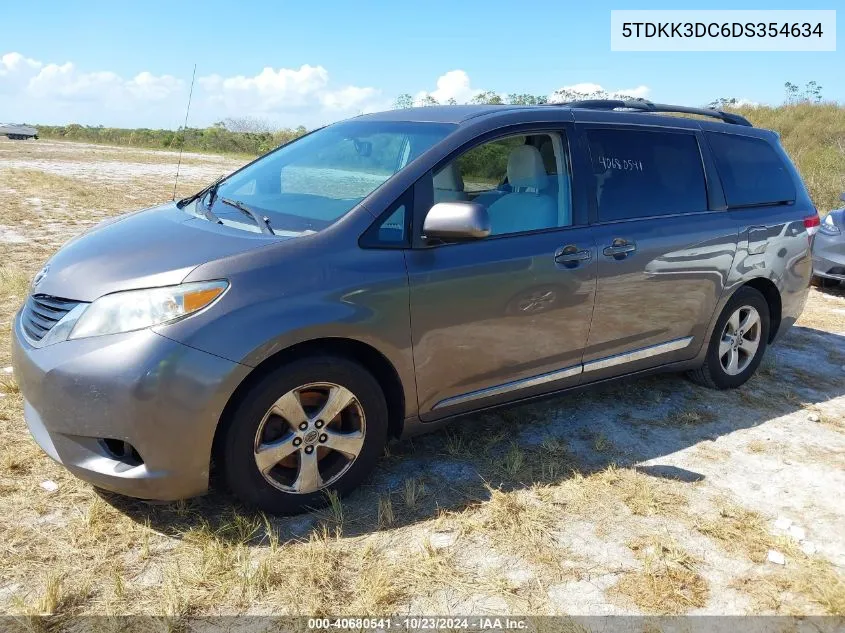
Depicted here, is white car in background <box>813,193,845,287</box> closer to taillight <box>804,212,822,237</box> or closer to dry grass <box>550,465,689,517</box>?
taillight <box>804,212,822,237</box>

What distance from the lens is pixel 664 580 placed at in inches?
103

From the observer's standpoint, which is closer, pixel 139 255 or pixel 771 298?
pixel 139 255

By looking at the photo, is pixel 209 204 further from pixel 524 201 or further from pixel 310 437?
pixel 524 201

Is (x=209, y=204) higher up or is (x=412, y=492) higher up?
(x=209, y=204)

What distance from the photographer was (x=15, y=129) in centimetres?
4897

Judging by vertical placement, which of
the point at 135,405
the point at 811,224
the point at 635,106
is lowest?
the point at 135,405

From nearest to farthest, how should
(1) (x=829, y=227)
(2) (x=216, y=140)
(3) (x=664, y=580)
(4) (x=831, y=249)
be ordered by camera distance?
(3) (x=664, y=580), (4) (x=831, y=249), (1) (x=829, y=227), (2) (x=216, y=140)

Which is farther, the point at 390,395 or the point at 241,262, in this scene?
the point at 390,395

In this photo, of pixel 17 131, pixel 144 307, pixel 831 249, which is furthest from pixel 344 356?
pixel 17 131

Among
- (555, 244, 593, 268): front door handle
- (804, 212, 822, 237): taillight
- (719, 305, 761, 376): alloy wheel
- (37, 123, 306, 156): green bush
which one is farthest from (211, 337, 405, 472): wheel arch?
(37, 123, 306, 156): green bush

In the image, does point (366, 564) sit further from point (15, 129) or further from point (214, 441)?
point (15, 129)

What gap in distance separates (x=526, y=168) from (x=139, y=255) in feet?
6.56

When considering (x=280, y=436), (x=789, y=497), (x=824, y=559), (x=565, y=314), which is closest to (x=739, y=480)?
(x=789, y=497)

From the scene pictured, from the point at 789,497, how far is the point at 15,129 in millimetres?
56921
